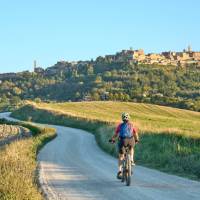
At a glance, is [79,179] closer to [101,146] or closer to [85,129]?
[101,146]

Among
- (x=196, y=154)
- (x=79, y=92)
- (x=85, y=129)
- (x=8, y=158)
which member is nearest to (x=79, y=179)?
(x=8, y=158)

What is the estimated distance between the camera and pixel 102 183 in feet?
59.9

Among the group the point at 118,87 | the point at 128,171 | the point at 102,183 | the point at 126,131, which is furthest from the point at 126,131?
the point at 118,87

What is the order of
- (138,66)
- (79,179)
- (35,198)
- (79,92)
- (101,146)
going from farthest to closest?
(138,66)
(79,92)
(101,146)
(79,179)
(35,198)

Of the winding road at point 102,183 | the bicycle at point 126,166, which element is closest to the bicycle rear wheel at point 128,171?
the bicycle at point 126,166

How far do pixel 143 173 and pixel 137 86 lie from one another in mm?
129256

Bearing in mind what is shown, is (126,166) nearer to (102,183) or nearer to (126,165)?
(126,165)

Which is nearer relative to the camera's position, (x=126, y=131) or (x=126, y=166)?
(x=126, y=166)

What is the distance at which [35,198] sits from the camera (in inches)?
526

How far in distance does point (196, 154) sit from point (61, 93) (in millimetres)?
A: 135825

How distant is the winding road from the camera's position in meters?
15.5

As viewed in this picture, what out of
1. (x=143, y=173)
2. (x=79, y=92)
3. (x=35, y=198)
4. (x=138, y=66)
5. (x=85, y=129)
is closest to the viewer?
(x=35, y=198)

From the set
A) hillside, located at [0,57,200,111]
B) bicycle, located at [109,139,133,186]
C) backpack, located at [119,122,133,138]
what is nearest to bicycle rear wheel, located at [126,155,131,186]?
bicycle, located at [109,139,133,186]

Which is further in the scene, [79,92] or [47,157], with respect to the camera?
[79,92]
